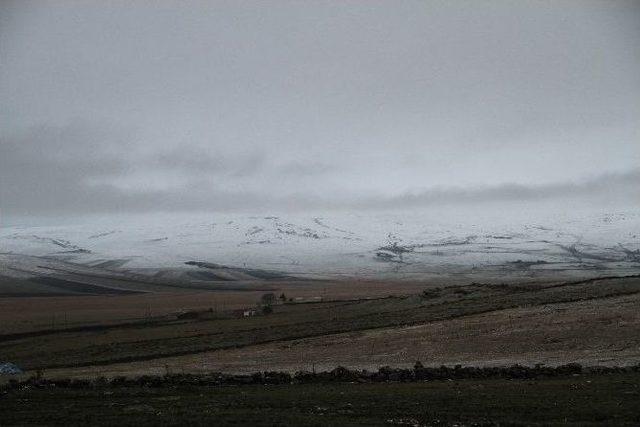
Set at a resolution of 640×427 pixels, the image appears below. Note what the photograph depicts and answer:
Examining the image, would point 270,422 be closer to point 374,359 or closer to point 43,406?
point 43,406

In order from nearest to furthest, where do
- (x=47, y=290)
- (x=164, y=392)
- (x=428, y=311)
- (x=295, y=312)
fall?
(x=164, y=392)
(x=428, y=311)
(x=295, y=312)
(x=47, y=290)

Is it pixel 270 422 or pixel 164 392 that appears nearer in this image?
pixel 270 422

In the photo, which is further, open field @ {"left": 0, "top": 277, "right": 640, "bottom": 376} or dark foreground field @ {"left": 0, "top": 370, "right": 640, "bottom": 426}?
open field @ {"left": 0, "top": 277, "right": 640, "bottom": 376}


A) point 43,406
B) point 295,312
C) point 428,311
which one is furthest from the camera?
point 295,312

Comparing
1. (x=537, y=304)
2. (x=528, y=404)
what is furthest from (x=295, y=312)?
(x=528, y=404)

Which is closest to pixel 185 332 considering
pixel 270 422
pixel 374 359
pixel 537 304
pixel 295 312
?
pixel 295 312

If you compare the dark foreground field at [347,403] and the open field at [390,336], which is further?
the open field at [390,336]

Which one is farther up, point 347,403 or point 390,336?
point 347,403

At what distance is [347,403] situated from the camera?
60.5 feet

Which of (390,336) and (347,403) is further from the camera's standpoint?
(390,336)

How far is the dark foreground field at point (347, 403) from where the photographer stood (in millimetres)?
15703

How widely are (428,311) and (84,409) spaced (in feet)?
141

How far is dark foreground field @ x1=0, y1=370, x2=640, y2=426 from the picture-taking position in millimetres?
15703

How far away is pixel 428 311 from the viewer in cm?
5700
